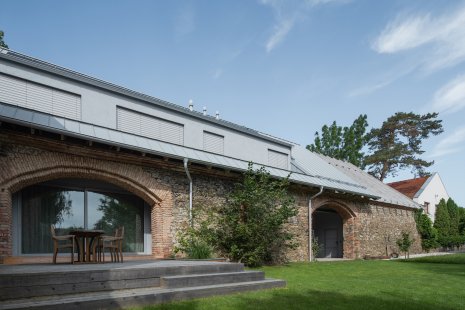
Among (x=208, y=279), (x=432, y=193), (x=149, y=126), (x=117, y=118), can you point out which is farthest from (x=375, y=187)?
(x=208, y=279)

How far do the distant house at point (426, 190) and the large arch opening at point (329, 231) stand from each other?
480 inches

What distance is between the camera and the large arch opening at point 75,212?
10.6 meters

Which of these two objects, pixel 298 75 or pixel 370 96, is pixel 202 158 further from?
pixel 370 96

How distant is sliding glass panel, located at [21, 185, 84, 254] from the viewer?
34.8 ft

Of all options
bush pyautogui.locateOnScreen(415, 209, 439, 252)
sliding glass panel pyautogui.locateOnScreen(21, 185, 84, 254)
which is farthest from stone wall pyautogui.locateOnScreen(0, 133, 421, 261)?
bush pyautogui.locateOnScreen(415, 209, 439, 252)

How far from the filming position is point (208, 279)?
25.8 feet

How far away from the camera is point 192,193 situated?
13094mm

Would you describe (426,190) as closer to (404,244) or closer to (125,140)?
(404,244)

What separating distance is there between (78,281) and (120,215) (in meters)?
6.07

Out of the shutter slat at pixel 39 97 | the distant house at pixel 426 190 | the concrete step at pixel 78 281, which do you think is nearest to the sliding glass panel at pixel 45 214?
the shutter slat at pixel 39 97

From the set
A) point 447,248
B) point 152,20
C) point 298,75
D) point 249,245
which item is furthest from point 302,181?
point 447,248

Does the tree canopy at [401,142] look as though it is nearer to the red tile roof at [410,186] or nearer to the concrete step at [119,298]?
the red tile roof at [410,186]

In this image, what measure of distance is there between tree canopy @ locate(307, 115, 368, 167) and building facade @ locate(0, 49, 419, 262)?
26.0m

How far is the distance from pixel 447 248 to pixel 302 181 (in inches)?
846
